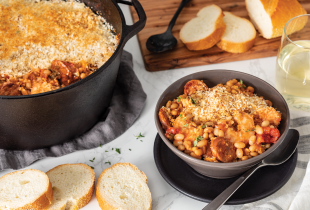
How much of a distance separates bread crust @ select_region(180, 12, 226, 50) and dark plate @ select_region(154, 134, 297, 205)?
1154 mm

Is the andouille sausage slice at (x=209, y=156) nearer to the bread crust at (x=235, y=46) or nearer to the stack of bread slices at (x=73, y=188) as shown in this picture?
the stack of bread slices at (x=73, y=188)

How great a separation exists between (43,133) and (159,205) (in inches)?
33.5

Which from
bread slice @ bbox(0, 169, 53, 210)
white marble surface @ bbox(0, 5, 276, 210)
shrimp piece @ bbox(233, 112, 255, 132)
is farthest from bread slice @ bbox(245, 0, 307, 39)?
bread slice @ bbox(0, 169, 53, 210)

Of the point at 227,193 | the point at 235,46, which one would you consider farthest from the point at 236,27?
the point at 227,193

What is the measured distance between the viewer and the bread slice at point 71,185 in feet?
5.96

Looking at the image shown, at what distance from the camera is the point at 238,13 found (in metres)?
3.09

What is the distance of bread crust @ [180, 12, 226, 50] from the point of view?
2.68 m

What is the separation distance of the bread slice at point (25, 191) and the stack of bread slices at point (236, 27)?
1.60 meters

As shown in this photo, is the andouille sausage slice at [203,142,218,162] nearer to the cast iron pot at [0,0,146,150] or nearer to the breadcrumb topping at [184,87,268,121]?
→ the breadcrumb topping at [184,87,268,121]

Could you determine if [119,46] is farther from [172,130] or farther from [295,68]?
[295,68]

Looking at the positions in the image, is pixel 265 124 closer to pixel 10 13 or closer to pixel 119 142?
pixel 119 142

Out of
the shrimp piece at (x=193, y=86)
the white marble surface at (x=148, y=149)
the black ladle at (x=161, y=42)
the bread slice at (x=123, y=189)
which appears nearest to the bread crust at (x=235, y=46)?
the white marble surface at (x=148, y=149)

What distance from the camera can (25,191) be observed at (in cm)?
180

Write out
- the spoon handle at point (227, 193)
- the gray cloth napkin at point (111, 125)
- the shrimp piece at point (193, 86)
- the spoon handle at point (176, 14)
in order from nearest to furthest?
the spoon handle at point (227, 193), the shrimp piece at point (193, 86), the gray cloth napkin at point (111, 125), the spoon handle at point (176, 14)
